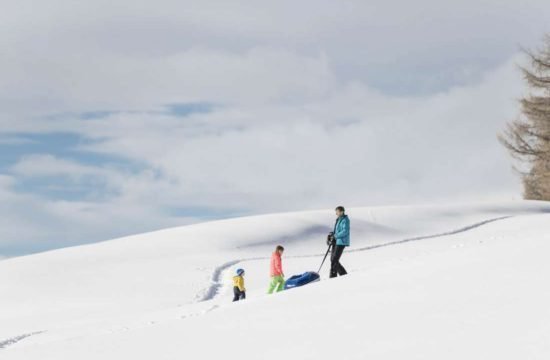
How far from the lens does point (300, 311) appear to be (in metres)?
11.1

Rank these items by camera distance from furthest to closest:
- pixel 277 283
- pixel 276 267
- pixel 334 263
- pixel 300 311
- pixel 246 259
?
pixel 246 259
pixel 277 283
pixel 276 267
pixel 334 263
pixel 300 311

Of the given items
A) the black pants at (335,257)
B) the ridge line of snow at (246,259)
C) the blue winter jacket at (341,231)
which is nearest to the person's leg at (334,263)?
the black pants at (335,257)

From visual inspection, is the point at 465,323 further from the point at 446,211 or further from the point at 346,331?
the point at 446,211

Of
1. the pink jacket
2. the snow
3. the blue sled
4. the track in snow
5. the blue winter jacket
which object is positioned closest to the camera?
the snow

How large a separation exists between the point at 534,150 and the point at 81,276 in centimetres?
2680

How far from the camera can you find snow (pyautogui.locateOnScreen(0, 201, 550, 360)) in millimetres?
8602

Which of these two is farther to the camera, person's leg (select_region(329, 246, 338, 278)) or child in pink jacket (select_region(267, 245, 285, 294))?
child in pink jacket (select_region(267, 245, 285, 294))

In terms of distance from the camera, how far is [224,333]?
1028 cm

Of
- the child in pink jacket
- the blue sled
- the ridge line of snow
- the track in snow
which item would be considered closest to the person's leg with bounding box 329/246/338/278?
the blue sled

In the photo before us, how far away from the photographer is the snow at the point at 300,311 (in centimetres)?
860

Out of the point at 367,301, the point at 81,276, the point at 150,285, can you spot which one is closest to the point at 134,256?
the point at 81,276

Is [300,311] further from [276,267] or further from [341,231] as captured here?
[276,267]

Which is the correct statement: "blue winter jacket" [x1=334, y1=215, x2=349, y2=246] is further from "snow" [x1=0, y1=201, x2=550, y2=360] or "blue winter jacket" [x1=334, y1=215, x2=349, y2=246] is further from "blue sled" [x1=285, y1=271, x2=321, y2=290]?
"blue sled" [x1=285, y1=271, x2=321, y2=290]

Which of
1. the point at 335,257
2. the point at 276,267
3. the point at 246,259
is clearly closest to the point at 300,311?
the point at 335,257
